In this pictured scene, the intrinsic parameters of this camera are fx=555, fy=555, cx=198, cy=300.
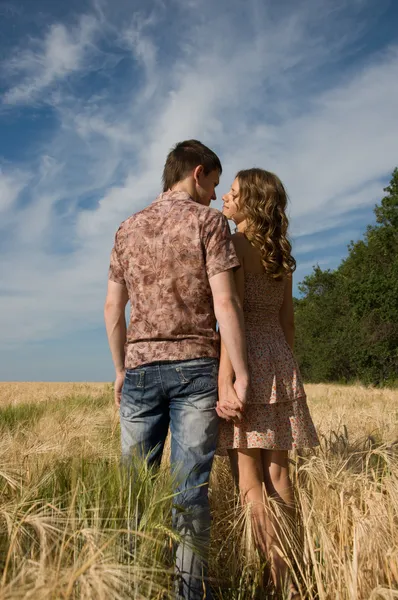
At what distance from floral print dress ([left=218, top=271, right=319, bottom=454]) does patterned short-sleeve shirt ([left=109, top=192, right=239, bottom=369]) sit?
28cm

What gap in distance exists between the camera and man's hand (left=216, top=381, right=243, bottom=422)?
253 centimetres

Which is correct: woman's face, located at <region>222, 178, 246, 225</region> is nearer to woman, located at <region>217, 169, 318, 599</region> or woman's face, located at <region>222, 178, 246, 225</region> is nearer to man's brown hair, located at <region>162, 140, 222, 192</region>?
woman, located at <region>217, 169, 318, 599</region>

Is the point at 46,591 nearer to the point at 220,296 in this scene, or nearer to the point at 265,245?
the point at 220,296

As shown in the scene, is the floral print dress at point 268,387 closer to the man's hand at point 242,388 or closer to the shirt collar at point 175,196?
the man's hand at point 242,388

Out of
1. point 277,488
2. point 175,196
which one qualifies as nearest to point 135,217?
point 175,196

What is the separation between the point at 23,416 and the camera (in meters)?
8.09

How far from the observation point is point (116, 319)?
117 inches

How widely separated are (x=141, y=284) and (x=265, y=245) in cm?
68

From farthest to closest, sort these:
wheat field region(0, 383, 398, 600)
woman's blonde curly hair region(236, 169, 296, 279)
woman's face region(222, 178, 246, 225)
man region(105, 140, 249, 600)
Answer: woman's face region(222, 178, 246, 225)
woman's blonde curly hair region(236, 169, 296, 279)
man region(105, 140, 249, 600)
wheat field region(0, 383, 398, 600)

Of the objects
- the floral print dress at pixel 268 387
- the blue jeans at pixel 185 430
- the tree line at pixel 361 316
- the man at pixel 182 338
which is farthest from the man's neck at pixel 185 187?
the tree line at pixel 361 316

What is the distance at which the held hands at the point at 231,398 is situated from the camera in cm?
253

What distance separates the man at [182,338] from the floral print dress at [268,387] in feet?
0.67

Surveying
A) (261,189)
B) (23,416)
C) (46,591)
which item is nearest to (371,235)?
(23,416)

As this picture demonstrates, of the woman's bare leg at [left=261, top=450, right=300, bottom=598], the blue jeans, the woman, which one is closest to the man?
the blue jeans
